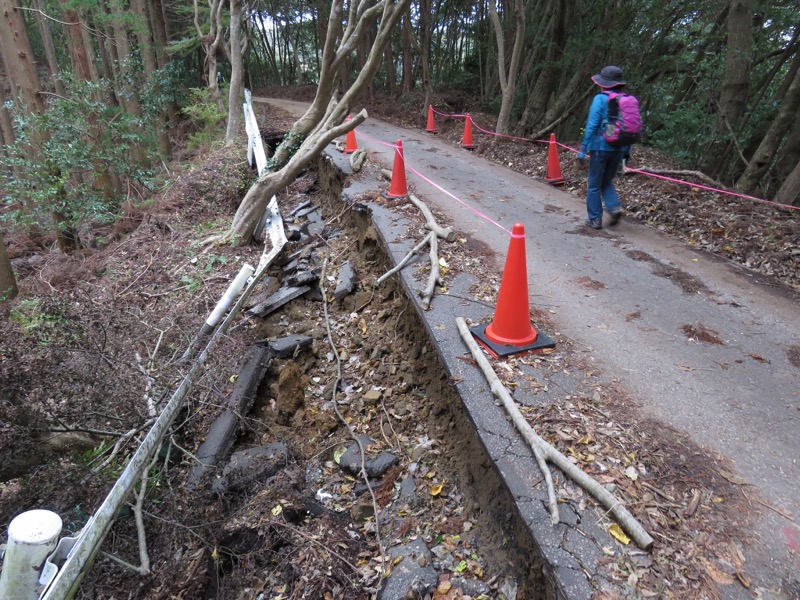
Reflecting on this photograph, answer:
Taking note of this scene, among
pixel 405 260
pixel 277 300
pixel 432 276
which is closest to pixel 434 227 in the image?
pixel 405 260

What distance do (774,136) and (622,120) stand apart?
4543mm

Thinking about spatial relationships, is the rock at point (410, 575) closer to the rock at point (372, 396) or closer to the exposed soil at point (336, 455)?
the exposed soil at point (336, 455)

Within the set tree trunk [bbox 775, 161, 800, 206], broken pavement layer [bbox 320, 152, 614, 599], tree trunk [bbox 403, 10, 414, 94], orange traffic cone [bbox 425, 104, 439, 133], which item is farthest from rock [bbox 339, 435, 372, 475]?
tree trunk [bbox 403, 10, 414, 94]

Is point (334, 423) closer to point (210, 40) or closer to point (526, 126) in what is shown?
point (526, 126)

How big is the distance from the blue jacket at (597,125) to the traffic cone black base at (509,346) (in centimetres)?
318

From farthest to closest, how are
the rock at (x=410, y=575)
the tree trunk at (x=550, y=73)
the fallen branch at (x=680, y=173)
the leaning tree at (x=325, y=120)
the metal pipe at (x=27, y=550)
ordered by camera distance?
the tree trunk at (x=550, y=73) → the leaning tree at (x=325, y=120) → the fallen branch at (x=680, y=173) → the rock at (x=410, y=575) → the metal pipe at (x=27, y=550)

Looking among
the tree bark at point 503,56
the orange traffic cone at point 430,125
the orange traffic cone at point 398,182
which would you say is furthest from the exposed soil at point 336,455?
the orange traffic cone at point 430,125

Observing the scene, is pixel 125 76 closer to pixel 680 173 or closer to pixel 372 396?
pixel 372 396

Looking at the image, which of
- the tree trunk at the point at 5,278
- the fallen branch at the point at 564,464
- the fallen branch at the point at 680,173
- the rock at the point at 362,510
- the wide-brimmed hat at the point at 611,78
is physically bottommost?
the tree trunk at the point at 5,278

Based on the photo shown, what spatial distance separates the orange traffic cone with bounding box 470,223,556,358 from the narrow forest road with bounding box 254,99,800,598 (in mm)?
476

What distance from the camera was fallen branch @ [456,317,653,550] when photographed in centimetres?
225

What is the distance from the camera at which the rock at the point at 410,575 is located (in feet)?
8.85

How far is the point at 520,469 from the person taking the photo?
8.81ft

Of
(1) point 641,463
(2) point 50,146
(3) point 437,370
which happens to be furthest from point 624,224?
(2) point 50,146
